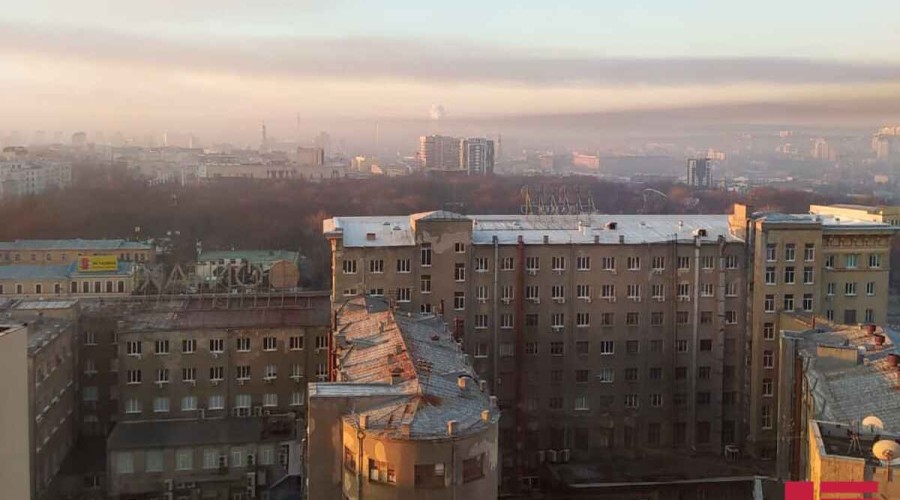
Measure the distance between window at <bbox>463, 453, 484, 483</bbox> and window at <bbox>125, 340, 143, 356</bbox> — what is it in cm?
1533

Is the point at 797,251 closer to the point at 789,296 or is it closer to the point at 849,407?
the point at 789,296

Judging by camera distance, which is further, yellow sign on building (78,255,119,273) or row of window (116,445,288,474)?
yellow sign on building (78,255,119,273)

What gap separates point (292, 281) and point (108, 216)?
29272 millimetres

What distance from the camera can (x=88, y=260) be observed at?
42938 mm

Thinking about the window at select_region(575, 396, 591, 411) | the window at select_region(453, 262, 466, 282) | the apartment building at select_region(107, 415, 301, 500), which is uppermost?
the window at select_region(453, 262, 466, 282)

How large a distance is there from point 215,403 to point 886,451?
778 inches

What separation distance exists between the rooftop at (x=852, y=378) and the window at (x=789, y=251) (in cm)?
618

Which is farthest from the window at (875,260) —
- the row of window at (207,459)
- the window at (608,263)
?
the row of window at (207,459)

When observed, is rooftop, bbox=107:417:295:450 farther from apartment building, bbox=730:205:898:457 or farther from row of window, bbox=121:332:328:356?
apartment building, bbox=730:205:898:457

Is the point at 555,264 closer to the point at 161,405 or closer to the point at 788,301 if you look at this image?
the point at 788,301

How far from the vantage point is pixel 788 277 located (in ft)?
90.9

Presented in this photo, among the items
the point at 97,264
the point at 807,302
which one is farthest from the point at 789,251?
the point at 97,264

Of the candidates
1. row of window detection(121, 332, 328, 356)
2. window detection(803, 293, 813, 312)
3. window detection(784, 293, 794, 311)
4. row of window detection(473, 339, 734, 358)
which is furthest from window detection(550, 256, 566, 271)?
window detection(803, 293, 813, 312)

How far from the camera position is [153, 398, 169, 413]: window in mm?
26481
